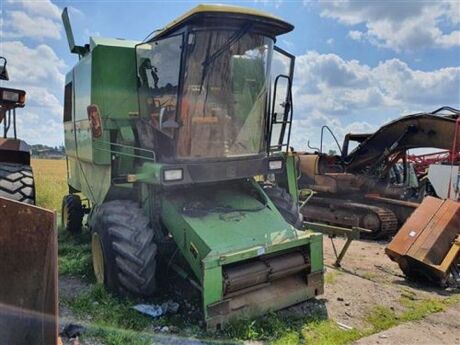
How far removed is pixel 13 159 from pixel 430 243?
198 inches

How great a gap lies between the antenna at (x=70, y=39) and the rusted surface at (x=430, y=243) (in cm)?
514

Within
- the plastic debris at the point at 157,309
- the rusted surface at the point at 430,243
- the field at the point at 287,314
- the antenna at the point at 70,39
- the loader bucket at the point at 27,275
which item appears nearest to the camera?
the loader bucket at the point at 27,275

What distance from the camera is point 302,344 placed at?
12.7ft

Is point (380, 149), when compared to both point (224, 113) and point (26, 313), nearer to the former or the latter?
point (224, 113)

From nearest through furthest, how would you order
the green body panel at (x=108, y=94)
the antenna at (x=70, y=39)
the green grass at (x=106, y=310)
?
the green grass at (x=106, y=310) → the green body panel at (x=108, y=94) → the antenna at (x=70, y=39)

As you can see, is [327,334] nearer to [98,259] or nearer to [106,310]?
[106,310]

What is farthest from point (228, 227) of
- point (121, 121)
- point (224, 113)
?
point (121, 121)

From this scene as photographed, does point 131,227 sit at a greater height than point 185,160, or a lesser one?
lesser

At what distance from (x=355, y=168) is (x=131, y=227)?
22.0 ft

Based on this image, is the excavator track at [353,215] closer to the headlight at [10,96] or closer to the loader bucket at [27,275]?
the headlight at [10,96]

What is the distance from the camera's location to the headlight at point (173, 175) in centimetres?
444

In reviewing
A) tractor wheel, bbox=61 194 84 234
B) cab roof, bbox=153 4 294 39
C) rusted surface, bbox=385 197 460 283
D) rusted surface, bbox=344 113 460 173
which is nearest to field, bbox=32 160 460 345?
rusted surface, bbox=385 197 460 283

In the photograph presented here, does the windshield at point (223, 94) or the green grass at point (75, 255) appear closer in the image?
the windshield at point (223, 94)

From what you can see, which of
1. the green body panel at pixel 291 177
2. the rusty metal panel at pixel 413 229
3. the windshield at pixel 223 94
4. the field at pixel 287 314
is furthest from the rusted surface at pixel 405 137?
the windshield at pixel 223 94
